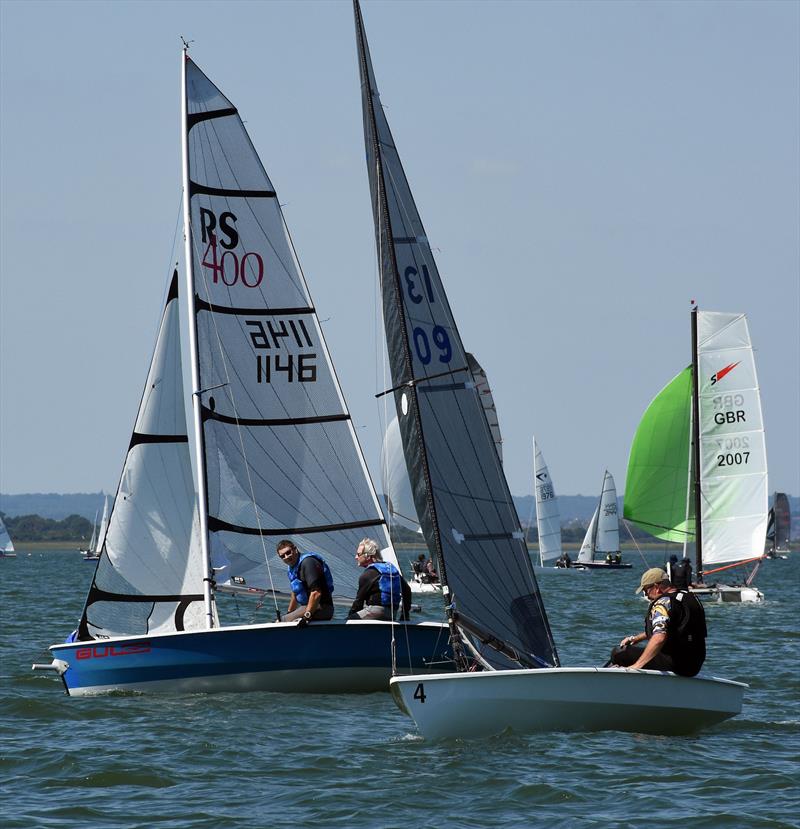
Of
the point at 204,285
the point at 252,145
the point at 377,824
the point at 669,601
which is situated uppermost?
the point at 252,145

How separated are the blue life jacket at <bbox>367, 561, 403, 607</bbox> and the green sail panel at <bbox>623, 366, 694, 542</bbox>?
88.3ft

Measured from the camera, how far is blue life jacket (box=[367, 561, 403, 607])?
53.6ft

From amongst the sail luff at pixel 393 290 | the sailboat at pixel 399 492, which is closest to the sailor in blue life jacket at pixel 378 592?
the sail luff at pixel 393 290

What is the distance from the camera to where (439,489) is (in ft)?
44.1

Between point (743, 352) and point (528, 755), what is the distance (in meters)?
28.7

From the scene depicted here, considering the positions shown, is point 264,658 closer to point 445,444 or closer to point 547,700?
point 445,444

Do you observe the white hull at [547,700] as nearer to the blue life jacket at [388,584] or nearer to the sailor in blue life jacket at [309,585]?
the sailor in blue life jacket at [309,585]

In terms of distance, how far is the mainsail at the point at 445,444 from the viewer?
13.4m

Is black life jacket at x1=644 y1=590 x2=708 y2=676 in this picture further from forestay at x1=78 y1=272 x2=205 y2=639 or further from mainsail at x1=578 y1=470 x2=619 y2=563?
mainsail at x1=578 y1=470 x2=619 y2=563

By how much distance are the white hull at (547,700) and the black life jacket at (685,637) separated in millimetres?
144

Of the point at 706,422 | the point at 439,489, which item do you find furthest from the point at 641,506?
the point at 439,489

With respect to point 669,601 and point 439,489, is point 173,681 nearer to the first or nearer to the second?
point 439,489

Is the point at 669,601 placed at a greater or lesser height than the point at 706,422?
lesser

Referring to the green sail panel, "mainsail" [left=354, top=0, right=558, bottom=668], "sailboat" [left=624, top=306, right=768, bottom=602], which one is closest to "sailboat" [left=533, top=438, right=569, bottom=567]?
the green sail panel
